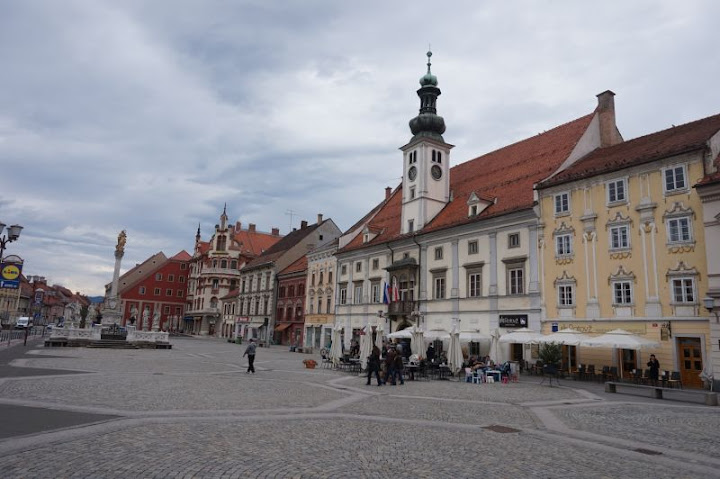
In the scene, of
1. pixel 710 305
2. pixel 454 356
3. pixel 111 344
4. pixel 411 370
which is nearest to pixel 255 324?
pixel 111 344

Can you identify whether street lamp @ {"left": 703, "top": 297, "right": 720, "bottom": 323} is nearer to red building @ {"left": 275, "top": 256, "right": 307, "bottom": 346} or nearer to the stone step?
the stone step

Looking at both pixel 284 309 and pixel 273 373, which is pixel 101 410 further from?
pixel 284 309

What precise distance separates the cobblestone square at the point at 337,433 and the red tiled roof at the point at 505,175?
17105 mm

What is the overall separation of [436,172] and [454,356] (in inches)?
814

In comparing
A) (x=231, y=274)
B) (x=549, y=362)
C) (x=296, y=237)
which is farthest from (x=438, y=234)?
(x=231, y=274)

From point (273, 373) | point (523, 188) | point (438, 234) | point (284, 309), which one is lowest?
point (273, 373)

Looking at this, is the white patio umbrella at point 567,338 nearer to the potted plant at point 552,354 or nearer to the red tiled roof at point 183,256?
the potted plant at point 552,354

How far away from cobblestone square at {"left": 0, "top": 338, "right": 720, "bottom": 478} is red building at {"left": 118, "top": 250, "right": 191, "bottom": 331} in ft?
272

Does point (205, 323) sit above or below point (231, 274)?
below

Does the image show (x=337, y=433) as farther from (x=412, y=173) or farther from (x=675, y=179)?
(x=412, y=173)

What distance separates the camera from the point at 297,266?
64.2m

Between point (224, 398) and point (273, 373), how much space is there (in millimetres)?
10115

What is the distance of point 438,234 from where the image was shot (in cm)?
3872

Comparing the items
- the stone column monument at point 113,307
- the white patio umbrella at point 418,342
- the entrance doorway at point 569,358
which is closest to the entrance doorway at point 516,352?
the entrance doorway at point 569,358
